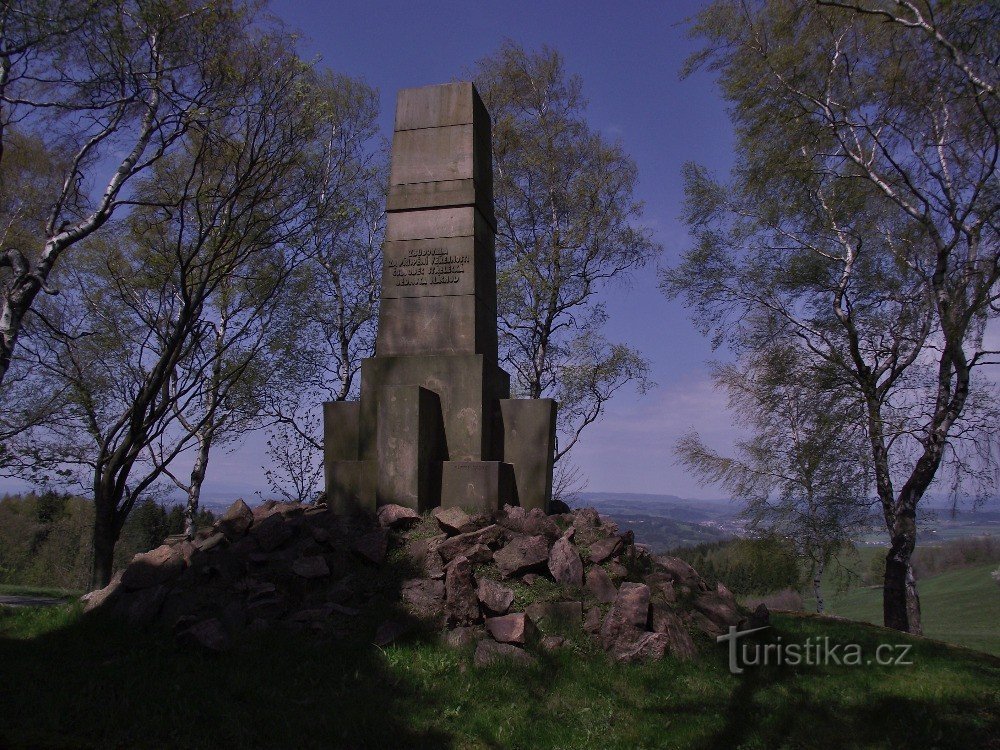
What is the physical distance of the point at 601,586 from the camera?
20.8 feet

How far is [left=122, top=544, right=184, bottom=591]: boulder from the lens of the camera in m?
7.06

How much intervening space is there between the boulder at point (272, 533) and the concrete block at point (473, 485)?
1.70 meters

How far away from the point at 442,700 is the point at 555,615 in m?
1.43

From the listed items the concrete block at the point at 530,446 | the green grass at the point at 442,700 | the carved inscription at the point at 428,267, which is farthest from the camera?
the carved inscription at the point at 428,267

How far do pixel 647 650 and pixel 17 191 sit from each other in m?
18.3

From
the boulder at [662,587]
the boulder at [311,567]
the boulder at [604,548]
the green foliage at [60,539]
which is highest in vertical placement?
the boulder at [604,548]

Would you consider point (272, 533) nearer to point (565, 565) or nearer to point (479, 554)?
point (479, 554)

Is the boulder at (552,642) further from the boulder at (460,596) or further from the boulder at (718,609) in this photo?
the boulder at (718,609)

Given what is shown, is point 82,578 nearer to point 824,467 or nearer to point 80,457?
point 80,457

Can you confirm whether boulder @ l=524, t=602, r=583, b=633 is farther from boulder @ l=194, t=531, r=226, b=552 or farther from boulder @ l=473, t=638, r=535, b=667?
boulder @ l=194, t=531, r=226, b=552

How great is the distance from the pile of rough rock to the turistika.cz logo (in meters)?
0.25

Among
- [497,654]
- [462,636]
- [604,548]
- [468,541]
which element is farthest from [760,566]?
[497,654]

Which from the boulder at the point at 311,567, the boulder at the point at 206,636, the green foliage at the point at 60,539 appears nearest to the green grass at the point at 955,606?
the boulder at the point at 311,567

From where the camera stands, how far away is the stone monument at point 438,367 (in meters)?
7.44
